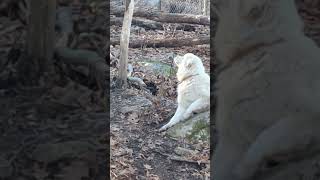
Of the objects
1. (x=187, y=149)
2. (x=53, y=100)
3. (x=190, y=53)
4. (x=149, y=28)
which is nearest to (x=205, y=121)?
Answer: (x=187, y=149)

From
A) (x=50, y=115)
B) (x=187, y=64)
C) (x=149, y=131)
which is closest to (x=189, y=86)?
(x=187, y=64)

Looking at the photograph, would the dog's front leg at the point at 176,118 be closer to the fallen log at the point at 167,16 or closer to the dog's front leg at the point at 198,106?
the dog's front leg at the point at 198,106

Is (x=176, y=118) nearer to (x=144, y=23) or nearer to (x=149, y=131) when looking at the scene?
(x=149, y=131)

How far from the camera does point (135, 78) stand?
5.03ft

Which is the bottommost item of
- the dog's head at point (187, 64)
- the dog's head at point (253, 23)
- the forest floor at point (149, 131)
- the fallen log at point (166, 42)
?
the forest floor at point (149, 131)

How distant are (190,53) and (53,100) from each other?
1.67ft

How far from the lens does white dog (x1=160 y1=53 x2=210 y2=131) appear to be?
1.50 meters

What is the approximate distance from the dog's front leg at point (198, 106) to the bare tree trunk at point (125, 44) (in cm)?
24

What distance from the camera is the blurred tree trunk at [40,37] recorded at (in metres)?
1.45

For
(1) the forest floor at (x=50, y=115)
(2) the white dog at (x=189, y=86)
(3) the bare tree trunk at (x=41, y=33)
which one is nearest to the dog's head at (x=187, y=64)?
(2) the white dog at (x=189, y=86)

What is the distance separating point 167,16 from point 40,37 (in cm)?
45

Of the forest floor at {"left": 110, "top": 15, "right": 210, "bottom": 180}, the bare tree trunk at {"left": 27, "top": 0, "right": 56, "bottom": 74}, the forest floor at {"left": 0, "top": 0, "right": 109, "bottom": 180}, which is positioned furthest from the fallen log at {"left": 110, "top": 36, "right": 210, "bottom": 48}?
the bare tree trunk at {"left": 27, "top": 0, "right": 56, "bottom": 74}

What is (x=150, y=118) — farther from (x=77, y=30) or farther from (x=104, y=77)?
(x=77, y=30)

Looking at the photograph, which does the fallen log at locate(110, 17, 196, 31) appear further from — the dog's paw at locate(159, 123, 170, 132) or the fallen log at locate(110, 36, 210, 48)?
the dog's paw at locate(159, 123, 170, 132)
